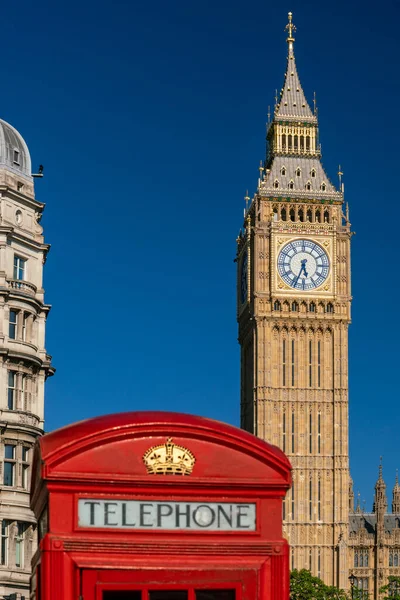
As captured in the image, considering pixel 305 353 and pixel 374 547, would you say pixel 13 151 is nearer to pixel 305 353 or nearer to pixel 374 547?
pixel 305 353

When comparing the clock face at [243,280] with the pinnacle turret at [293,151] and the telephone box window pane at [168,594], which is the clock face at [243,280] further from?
the telephone box window pane at [168,594]

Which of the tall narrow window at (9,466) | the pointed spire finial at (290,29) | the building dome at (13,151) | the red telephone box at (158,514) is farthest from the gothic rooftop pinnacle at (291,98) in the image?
the red telephone box at (158,514)

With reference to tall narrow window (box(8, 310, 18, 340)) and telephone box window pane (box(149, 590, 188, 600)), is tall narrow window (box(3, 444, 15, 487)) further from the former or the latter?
telephone box window pane (box(149, 590, 188, 600))

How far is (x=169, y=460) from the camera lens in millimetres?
7859

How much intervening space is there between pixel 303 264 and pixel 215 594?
7872 cm

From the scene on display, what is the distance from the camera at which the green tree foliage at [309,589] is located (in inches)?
2980

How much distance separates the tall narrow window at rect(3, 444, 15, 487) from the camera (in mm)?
31750

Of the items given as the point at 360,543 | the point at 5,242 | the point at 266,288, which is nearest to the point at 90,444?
the point at 5,242

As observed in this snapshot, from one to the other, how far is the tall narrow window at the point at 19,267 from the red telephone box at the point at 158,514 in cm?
2627

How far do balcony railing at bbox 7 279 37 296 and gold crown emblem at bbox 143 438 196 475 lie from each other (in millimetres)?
25638

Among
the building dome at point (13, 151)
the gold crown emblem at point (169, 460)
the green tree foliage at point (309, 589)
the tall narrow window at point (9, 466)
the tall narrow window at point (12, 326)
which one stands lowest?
the gold crown emblem at point (169, 460)

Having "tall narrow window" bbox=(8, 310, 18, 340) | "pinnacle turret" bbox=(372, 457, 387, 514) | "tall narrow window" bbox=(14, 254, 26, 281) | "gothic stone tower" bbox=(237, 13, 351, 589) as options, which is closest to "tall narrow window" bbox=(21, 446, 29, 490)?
"tall narrow window" bbox=(8, 310, 18, 340)

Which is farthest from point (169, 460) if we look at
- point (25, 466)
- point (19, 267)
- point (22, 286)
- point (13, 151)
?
point (13, 151)

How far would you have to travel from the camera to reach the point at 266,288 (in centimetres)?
8588
